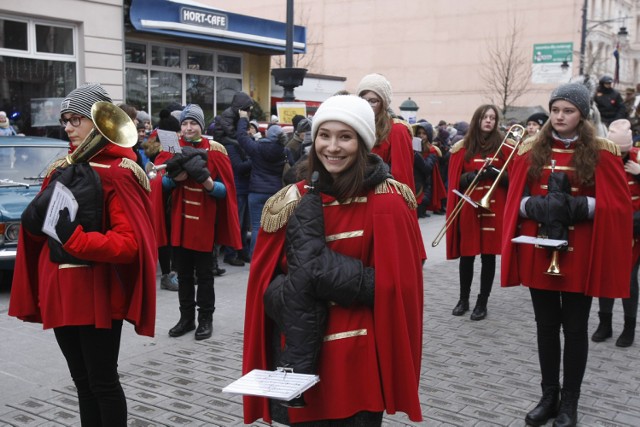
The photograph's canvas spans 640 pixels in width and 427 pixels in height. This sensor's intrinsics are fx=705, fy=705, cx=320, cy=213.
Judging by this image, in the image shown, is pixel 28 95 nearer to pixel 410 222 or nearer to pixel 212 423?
pixel 212 423

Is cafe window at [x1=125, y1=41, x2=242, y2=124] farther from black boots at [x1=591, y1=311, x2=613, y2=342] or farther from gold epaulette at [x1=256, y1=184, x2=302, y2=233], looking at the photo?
gold epaulette at [x1=256, y1=184, x2=302, y2=233]

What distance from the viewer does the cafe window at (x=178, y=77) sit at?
18547mm

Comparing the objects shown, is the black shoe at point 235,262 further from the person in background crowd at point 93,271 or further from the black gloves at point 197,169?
the person in background crowd at point 93,271

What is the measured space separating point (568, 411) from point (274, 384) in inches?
108

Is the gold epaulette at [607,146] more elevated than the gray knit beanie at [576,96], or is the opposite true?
the gray knit beanie at [576,96]

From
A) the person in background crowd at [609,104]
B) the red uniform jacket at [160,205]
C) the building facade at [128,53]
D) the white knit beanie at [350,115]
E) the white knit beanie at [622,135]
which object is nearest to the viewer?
the white knit beanie at [350,115]

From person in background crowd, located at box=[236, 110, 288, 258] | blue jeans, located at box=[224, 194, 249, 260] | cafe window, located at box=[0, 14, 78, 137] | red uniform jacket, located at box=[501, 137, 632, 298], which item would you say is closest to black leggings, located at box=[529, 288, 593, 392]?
red uniform jacket, located at box=[501, 137, 632, 298]

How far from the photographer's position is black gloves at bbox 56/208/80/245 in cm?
338

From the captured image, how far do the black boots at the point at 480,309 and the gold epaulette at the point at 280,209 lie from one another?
471 centimetres

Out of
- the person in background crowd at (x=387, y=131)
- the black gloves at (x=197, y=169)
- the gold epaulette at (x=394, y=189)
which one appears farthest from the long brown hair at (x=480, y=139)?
the gold epaulette at (x=394, y=189)

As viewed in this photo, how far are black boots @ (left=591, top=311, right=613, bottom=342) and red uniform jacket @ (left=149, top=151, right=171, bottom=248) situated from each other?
4.17 meters

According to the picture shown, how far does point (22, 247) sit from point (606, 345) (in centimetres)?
520

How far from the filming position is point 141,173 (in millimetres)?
3852

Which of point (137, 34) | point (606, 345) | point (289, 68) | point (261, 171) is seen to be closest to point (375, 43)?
point (137, 34)
